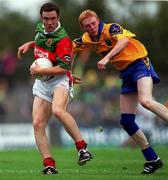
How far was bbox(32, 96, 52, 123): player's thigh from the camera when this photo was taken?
11.9 metres

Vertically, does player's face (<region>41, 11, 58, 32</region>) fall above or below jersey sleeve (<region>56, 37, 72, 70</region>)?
above

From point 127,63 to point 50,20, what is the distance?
4.86ft

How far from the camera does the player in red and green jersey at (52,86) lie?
11828mm

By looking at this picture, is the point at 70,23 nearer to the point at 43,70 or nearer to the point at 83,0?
the point at 83,0

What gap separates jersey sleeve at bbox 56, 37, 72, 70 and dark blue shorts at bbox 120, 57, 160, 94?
3.46ft

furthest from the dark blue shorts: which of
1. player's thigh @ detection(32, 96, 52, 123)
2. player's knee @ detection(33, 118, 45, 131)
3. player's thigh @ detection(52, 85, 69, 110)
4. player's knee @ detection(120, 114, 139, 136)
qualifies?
player's knee @ detection(33, 118, 45, 131)

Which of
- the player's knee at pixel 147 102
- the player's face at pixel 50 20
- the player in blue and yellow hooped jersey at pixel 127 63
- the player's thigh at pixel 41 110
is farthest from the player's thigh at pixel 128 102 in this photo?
the player's face at pixel 50 20

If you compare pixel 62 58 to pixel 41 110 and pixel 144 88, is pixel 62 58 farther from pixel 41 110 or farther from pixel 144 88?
pixel 144 88

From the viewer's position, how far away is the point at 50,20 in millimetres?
11859

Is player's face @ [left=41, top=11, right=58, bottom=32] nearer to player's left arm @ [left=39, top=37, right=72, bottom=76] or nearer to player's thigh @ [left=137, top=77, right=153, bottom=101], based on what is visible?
player's left arm @ [left=39, top=37, right=72, bottom=76]

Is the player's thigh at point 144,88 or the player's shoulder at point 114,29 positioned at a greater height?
the player's shoulder at point 114,29

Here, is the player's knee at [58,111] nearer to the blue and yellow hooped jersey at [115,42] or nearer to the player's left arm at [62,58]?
the player's left arm at [62,58]

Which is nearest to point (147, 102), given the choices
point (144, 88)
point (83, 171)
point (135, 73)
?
point (144, 88)

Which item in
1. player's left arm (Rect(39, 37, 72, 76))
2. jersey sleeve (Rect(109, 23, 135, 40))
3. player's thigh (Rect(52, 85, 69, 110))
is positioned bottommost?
player's thigh (Rect(52, 85, 69, 110))
